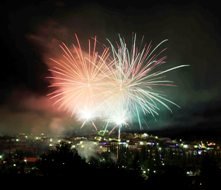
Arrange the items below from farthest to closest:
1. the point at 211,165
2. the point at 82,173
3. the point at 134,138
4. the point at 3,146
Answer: the point at 134,138 → the point at 3,146 → the point at 211,165 → the point at 82,173

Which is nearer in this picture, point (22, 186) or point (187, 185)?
point (22, 186)

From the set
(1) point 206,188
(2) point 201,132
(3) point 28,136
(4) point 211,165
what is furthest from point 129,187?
(2) point 201,132

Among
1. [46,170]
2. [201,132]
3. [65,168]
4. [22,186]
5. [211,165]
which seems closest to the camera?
[22,186]

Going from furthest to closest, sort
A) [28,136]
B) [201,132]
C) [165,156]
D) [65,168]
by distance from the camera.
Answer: [201,132] → [165,156] → [28,136] → [65,168]

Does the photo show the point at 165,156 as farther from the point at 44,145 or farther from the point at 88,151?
the point at 44,145

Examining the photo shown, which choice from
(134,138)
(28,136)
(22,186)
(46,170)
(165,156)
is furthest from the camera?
(134,138)

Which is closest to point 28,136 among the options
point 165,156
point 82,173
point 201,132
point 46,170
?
point 165,156

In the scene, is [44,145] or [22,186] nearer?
[22,186]

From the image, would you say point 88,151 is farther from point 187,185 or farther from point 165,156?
point 187,185

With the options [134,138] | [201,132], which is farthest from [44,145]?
[201,132]
